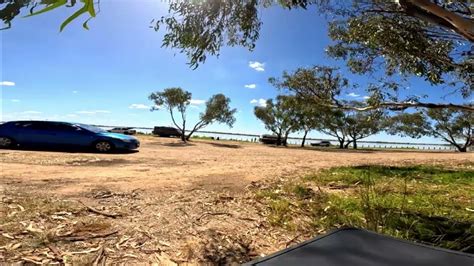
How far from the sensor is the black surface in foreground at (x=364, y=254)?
1.70m

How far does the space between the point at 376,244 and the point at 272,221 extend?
129 inches

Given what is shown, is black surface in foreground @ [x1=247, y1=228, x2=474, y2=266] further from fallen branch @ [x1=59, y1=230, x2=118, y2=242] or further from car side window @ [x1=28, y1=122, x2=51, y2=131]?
car side window @ [x1=28, y1=122, x2=51, y2=131]

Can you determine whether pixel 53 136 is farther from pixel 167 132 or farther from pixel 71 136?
pixel 167 132

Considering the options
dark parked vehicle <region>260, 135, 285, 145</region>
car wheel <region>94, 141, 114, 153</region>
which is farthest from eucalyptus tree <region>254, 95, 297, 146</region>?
car wheel <region>94, 141, 114, 153</region>

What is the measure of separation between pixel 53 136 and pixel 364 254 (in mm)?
15671

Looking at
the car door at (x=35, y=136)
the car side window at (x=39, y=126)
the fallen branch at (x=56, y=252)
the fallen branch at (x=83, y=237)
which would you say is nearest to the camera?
the fallen branch at (x=56, y=252)

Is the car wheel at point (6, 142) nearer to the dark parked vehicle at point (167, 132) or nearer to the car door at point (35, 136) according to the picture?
the car door at point (35, 136)

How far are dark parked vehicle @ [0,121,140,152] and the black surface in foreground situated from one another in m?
14.7

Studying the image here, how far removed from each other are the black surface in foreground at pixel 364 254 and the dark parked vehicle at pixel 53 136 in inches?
578

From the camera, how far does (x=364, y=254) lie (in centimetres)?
180

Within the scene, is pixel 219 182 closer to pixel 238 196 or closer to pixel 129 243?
pixel 238 196

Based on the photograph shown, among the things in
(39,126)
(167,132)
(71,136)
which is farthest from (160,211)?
(167,132)

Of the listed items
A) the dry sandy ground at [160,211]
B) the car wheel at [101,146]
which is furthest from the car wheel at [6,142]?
the dry sandy ground at [160,211]

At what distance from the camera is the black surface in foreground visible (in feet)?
5.58
